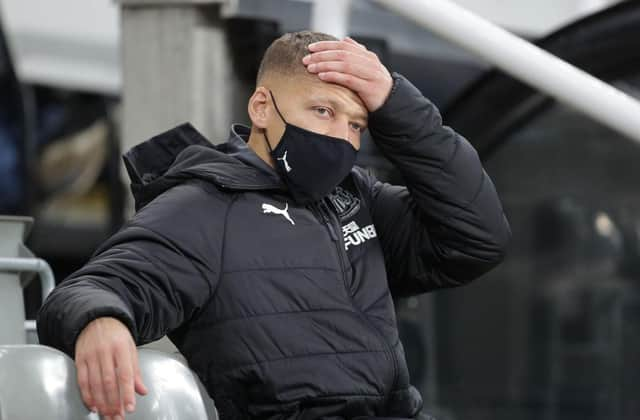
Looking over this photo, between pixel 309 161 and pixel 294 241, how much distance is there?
6.3 inches

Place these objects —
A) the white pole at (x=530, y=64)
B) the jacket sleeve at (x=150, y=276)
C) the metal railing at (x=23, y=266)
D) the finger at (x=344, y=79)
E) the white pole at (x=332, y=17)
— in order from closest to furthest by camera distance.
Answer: the jacket sleeve at (x=150, y=276), the finger at (x=344, y=79), the metal railing at (x=23, y=266), the white pole at (x=530, y=64), the white pole at (x=332, y=17)

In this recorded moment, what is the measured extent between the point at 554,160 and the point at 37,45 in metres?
4.81

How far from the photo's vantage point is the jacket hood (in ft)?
9.34

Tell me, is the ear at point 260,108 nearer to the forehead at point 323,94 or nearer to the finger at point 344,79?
the forehead at point 323,94

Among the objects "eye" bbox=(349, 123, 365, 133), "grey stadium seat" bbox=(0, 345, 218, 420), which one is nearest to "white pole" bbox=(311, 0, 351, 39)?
Answer: "eye" bbox=(349, 123, 365, 133)

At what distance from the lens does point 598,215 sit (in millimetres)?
13109

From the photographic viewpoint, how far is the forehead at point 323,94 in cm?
280

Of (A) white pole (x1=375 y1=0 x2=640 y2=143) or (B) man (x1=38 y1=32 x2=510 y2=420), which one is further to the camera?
(A) white pole (x1=375 y1=0 x2=640 y2=143)

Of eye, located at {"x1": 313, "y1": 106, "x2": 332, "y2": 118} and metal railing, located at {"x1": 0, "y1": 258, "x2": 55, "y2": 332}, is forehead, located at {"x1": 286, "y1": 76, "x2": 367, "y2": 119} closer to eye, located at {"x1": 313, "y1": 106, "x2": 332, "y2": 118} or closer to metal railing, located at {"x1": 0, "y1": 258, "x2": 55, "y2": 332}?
eye, located at {"x1": 313, "y1": 106, "x2": 332, "y2": 118}

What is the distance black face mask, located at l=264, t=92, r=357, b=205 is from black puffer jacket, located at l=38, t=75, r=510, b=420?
3 centimetres

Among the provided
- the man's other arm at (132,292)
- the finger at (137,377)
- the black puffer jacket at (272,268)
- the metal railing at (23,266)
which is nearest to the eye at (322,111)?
the black puffer jacket at (272,268)

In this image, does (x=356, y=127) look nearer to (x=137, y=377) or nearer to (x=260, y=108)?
(x=260, y=108)

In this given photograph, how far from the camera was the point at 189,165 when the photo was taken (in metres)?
2.88

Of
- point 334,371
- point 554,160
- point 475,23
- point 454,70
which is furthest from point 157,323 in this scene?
point 554,160
